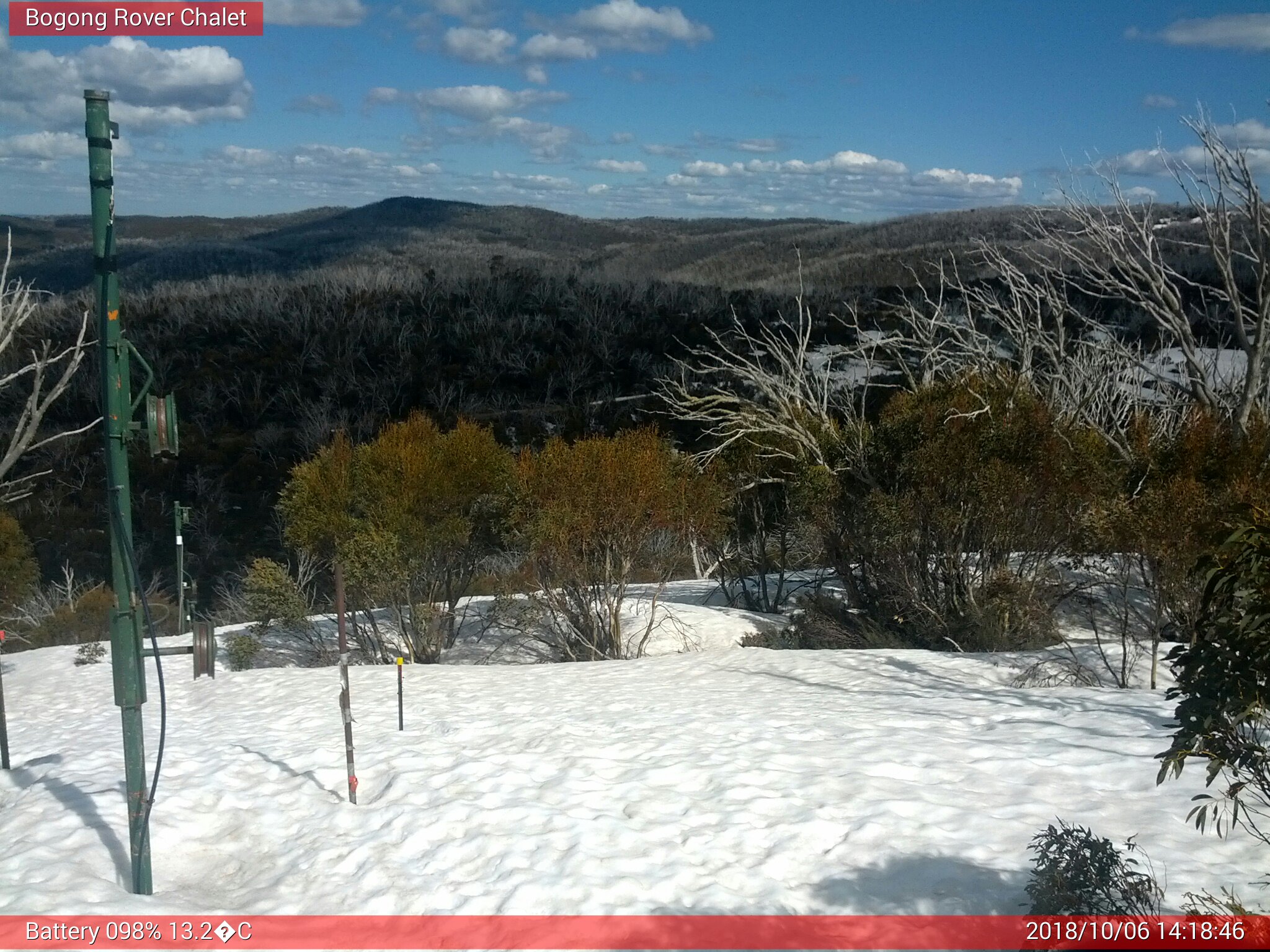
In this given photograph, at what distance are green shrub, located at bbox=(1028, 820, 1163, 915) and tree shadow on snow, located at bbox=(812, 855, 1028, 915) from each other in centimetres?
42

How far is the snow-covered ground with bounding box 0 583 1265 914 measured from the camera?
543cm

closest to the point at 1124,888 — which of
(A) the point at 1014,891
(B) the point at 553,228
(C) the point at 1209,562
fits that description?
(A) the point at 1014,891

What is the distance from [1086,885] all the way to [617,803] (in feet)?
10.8

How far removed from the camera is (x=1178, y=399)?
16.5 m

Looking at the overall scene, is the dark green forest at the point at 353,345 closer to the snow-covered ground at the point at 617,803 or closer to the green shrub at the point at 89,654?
A: the snow-covered ground at the point at 617,803

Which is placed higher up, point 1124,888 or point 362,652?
point 1124,888

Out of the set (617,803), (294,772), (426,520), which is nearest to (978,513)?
(617,803)

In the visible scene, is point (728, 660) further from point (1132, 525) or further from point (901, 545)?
point (1132, 525)

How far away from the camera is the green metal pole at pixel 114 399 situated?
4746 millimetres

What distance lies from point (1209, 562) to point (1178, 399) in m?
14.6

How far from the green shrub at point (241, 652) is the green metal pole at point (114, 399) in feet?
29.9

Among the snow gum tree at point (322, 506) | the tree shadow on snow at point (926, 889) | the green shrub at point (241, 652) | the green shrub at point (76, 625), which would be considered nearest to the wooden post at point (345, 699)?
the tree shadow on snow at point (926, 889)

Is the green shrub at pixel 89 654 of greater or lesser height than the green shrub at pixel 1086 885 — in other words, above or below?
below

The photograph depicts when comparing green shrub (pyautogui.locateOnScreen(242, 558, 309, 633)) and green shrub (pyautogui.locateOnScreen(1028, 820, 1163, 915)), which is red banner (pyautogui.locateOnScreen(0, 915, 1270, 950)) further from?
green shrub (pyautogui.locateOnScreen(242, 558, 309, 633))
